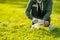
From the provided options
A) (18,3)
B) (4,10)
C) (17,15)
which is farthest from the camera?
(18,3)

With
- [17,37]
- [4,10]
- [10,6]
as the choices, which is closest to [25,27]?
[17,37]

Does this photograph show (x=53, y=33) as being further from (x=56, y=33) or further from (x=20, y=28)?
(x=20, y=28)

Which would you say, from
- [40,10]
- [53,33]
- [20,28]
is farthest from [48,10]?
[20,28]

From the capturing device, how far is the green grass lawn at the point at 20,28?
763cm

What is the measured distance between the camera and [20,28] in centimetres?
867

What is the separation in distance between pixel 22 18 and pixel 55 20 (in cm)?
129

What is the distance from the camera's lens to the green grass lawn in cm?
763

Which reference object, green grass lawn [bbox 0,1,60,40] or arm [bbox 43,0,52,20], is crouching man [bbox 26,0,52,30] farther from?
green grass lawn [bbox 0,1,60,40]

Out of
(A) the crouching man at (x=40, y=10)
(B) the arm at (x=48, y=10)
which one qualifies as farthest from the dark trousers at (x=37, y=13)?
(B) the arm at (x=48, y=10)

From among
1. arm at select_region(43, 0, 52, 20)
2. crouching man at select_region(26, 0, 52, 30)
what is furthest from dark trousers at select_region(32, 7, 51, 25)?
arm at select_region(43, 0, 52, 20)

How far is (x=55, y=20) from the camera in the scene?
10156 millimetres

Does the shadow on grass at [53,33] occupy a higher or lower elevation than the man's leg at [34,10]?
lower

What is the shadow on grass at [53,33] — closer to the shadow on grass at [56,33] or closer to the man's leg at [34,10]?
the shadow on grass at [56,33]

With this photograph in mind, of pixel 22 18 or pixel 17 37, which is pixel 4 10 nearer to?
pixel 22 18
